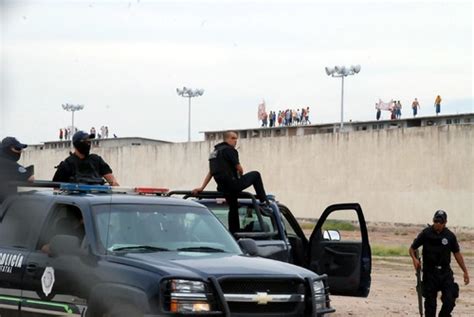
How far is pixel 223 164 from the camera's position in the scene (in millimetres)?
13398

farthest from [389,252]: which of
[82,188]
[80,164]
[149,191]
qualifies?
[82,188]

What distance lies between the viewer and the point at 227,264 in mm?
9117

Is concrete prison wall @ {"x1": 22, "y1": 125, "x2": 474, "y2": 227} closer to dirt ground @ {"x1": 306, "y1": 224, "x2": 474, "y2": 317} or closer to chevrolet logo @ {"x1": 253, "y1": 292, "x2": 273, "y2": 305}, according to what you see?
dirt ground @ {"x1": 306, "y1": 224, "x2": 474, "y2": 317}

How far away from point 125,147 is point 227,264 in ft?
185

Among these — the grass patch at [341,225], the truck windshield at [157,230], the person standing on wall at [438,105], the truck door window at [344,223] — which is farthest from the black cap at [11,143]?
the person standing on wall at [438,105]

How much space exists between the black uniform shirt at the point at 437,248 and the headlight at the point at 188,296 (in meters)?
6.15

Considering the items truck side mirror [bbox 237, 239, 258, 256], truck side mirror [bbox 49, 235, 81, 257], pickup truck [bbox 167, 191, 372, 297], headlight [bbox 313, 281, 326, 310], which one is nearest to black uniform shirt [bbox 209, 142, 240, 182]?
pickup truck [bbox 167, 191, 372, 297]

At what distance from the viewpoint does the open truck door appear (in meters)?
12.8

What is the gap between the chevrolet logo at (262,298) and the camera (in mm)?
8852

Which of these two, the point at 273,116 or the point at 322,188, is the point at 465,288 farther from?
the point at 273,116

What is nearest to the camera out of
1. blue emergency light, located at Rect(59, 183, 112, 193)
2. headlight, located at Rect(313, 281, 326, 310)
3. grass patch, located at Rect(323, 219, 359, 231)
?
headlight, located at Rect(313, 281, 326, 310)

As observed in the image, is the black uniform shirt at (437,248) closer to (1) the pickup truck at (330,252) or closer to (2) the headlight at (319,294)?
(1) the pickup truck at (330,252)

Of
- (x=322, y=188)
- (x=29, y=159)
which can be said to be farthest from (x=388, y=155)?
(x=29, y=159)

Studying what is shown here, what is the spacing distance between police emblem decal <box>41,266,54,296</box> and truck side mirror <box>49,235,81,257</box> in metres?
0.25
